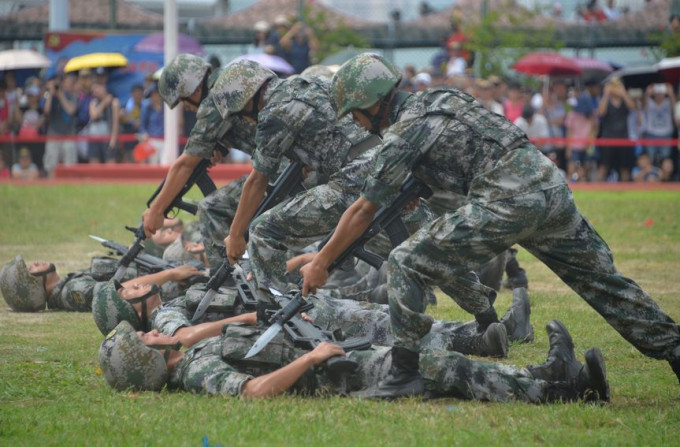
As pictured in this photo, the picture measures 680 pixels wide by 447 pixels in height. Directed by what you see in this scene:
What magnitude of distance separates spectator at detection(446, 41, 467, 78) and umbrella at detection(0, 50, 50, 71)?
8344 mm

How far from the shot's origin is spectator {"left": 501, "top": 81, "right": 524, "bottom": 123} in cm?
2075

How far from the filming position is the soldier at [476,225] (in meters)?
6.36

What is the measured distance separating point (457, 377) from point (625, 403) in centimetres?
99

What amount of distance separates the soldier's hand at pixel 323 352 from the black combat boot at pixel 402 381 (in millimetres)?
314

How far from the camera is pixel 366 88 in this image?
271 inches

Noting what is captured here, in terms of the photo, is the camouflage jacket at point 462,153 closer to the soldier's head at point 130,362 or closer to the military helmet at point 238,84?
the soldier's head at point 130,362

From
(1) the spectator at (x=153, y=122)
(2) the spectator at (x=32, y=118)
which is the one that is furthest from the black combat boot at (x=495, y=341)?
(2) the spectator at (x=32, y=118)

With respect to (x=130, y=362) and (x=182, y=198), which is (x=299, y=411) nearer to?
(x=130, y=362)

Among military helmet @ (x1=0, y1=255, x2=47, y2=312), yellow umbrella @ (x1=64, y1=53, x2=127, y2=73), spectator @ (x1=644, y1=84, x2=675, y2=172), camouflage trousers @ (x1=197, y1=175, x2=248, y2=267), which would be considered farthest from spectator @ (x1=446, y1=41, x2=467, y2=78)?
military helmet @ (x1=0, y1=255, x2=47, y2=312)

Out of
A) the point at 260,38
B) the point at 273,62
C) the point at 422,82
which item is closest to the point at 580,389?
the point at 422,82

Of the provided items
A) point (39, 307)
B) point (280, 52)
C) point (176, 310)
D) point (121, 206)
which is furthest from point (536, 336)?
point (280, 52)

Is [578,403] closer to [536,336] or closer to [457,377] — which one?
[457,377]

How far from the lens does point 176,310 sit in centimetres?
827

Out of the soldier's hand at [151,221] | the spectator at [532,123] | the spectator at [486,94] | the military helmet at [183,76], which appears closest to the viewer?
the military helmet at [183,76]
